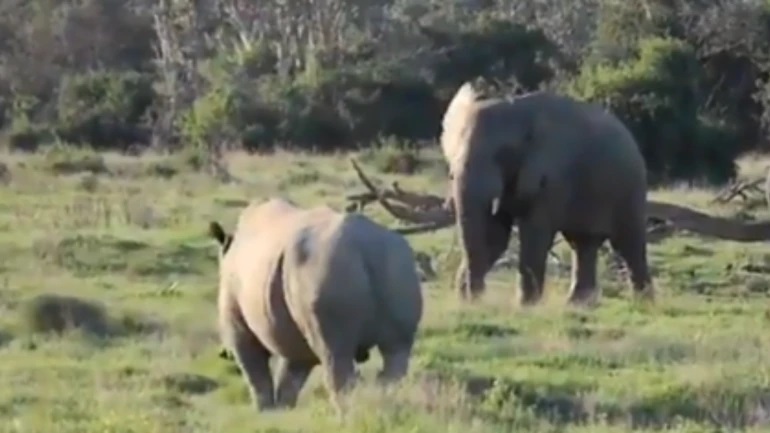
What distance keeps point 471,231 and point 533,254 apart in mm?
554

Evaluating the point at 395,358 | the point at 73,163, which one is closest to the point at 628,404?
the point at 395,358

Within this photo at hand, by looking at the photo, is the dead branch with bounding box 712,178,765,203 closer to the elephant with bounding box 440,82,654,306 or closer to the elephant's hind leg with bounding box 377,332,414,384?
the elephant with bounding box 440,82,654,306

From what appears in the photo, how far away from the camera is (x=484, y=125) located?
14938mm

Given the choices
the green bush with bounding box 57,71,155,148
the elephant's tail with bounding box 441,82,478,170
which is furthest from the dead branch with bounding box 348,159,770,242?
the green bush with bounding box 57,71,155,148

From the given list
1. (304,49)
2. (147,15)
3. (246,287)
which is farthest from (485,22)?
(246,287)

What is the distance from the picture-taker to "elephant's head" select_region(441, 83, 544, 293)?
14.8 metres

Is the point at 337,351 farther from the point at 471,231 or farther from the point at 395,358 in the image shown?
the point at 471,231

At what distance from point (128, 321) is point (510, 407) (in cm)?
512

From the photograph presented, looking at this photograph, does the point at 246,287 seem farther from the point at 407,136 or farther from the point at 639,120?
the point at 407,136

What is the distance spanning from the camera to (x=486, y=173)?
14812 millimetres

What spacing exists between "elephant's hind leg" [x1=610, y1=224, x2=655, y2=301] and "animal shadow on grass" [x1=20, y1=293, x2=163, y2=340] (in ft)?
13.2

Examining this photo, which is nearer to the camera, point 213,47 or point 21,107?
point 21,107

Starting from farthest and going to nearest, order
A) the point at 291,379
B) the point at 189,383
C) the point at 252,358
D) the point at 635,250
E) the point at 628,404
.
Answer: the point at 635,250
the point at 189,383
the point at 252,358
the point at 291,379
the point at 628,404

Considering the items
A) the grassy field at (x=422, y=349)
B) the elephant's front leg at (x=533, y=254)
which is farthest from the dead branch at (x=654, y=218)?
the elephant's front leg at (x=533, y=254)
